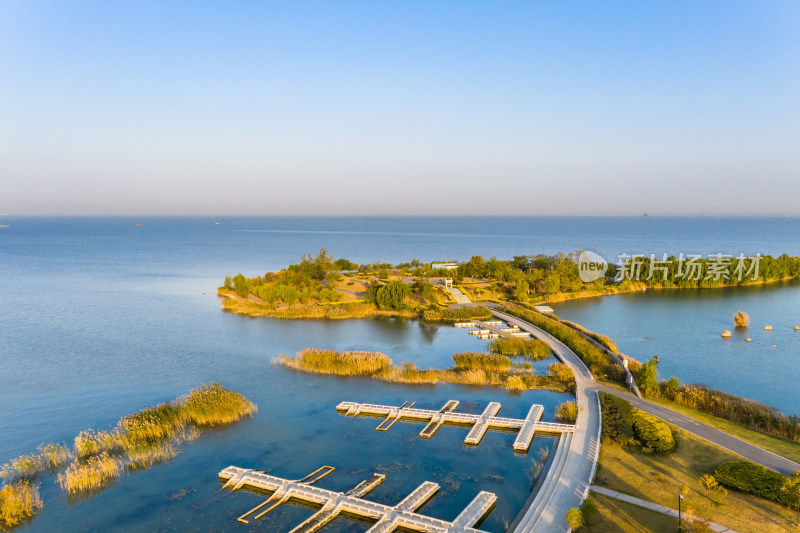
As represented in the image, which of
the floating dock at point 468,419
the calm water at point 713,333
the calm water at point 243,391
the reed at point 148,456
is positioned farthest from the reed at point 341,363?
the calm water at point 713,333

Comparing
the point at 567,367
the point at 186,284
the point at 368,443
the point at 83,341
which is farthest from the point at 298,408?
the point at 186,284

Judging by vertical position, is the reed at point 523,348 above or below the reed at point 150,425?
above

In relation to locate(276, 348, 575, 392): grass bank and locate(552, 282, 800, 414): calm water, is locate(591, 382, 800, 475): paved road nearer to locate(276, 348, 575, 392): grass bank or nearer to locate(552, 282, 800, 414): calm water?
locate(276, 348, 575, 392): grass bank

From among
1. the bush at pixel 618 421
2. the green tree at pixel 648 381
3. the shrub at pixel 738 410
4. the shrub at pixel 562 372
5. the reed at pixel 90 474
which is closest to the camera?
the reed at pixel 90 474

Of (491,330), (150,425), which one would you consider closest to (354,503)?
(150,425)

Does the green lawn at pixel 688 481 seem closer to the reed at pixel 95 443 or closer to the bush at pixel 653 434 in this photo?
the bush at pixel 653 434

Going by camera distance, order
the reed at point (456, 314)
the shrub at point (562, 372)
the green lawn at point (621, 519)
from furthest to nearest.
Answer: the reed at point (456, 314), the shrub at point (562, 372), the green lawn at point (621, 519)

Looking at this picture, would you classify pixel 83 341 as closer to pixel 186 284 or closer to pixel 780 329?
pixel 186 284
